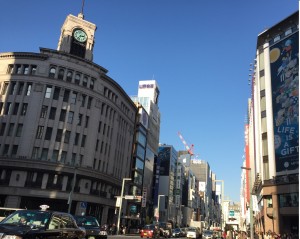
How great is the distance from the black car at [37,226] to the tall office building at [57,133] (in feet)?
111

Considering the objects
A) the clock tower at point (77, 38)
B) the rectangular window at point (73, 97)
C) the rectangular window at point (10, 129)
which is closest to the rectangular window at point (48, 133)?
the rectangular window at point (10, 129)

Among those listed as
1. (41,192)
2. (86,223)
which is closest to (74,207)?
(41,192)

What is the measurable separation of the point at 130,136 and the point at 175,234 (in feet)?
85.4

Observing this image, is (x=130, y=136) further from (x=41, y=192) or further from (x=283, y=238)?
(x=283, y=238)

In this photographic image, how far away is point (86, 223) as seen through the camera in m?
19.1

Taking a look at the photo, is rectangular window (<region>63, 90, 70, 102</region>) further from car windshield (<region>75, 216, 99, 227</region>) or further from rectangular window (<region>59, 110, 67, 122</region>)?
car windshield (<region>75, 216, 99, 227</region>)

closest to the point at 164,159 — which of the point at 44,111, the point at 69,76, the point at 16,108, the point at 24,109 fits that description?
the point at 69,76

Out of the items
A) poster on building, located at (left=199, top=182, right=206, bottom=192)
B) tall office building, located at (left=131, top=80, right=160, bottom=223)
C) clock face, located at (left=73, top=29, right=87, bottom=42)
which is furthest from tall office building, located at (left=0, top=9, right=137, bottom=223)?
poster on building, located at (left=199, top=182, right=206, bottom=192)

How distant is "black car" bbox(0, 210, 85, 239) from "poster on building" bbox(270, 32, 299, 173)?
3768 cm

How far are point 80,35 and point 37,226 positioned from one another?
62.7 m

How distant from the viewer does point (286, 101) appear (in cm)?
4606

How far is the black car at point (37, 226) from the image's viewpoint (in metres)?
8.77

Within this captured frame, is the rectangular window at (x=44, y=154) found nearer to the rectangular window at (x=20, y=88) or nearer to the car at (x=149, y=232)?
the rectangular window at (x=20, y=88)

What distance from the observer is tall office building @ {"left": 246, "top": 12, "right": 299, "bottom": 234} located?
4328 cm
